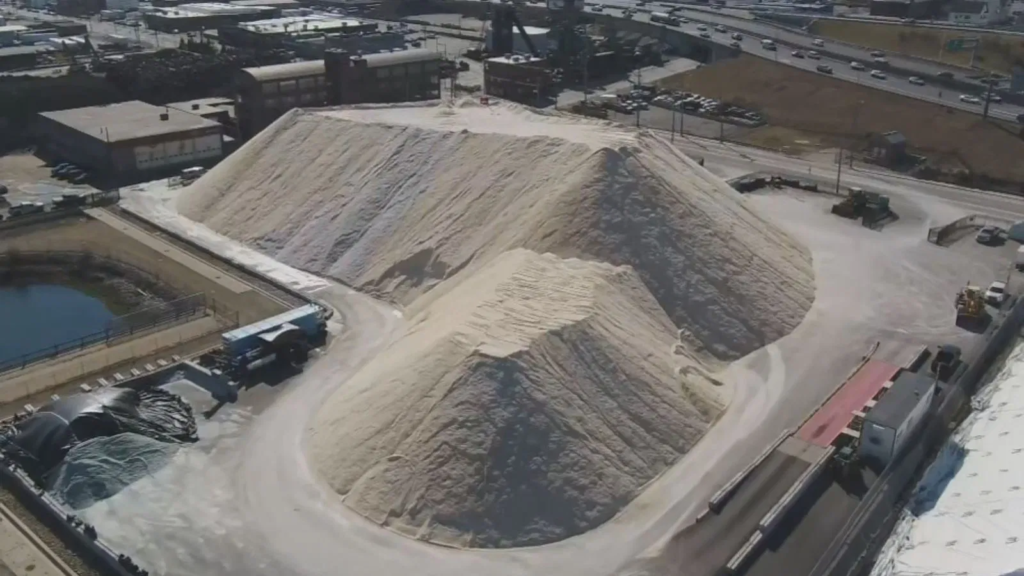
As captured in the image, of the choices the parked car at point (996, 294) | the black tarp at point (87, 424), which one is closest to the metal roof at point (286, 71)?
the black tarp at point (87, 424)

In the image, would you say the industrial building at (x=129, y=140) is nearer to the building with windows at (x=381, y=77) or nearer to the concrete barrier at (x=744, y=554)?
the building with windows at (x=381, y=77)

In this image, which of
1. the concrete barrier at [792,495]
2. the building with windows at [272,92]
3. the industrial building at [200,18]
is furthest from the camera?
the industrial building at [200,18]

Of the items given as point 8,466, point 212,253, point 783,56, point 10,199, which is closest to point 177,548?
point 8,466

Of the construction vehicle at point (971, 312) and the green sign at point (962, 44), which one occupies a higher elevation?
the green sign at point (962, 44)

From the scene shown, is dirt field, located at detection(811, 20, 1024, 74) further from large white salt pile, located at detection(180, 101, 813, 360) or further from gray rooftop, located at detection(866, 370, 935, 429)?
gray rooftop, located at detection(866, 370, 935, 429)

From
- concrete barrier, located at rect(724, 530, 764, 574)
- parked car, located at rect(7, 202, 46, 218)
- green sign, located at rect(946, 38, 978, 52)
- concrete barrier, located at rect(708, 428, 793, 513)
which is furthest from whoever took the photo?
green sign, located at rect(946, 38, 978, 52)

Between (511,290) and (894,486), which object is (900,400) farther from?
(511,290)

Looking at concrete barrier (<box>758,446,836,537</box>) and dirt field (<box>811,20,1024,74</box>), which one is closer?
concrete barrier (<box>758,446,836,537</box>)

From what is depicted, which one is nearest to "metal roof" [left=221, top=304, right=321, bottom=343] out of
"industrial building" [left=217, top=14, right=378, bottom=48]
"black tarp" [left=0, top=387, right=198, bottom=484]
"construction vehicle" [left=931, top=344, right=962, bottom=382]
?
"black tarp" [left=0, top=387, right=198, bottom=484]
